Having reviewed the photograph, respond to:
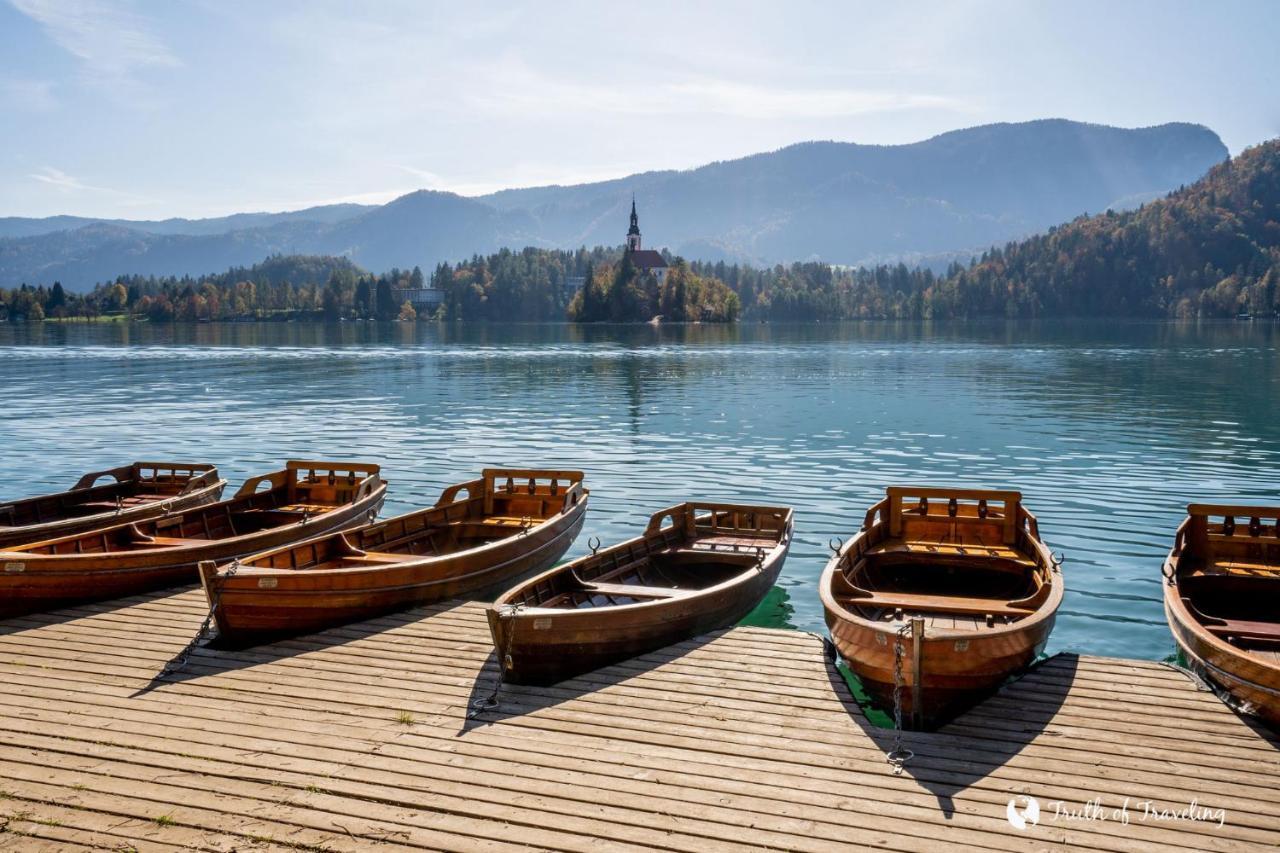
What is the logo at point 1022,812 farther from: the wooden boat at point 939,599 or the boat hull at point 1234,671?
the boat hull at point 1234,671

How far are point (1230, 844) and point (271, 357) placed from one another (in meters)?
114

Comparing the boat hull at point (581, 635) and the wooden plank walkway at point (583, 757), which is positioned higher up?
the boat hull at point (581, 635)

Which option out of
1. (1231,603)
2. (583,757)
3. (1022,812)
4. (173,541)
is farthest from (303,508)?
(1231,603)

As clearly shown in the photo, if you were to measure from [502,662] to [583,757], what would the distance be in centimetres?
255

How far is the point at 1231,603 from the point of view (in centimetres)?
1580

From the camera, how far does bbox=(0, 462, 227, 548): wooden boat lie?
20109 mm

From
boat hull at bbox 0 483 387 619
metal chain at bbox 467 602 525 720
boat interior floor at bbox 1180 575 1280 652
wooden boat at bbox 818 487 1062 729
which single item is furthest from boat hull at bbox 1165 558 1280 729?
boat hull at bbox 0 483 387 619

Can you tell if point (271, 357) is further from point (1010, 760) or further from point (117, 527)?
point (1010, 760)

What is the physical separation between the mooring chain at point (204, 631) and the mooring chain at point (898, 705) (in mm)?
9340

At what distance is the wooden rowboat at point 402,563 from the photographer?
14.3 m

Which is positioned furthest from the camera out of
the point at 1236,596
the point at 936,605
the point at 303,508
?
the point at 303,508

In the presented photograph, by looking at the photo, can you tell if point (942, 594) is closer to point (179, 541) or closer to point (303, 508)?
point (303, 508)

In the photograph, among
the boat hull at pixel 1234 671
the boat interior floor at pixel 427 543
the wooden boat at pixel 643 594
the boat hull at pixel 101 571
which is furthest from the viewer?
the boat interior floor at pixel 427 543

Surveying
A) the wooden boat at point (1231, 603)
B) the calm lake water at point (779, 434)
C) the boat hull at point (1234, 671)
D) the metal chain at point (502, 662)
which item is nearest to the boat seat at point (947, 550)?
the calm lake water at point (779, 434)
